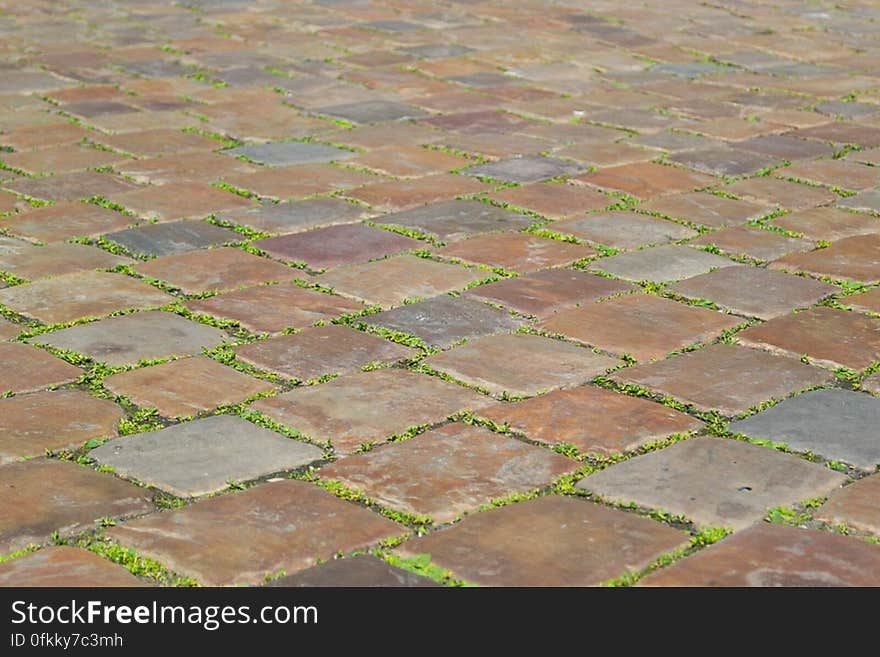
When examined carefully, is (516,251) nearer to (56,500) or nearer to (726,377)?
(726,377)

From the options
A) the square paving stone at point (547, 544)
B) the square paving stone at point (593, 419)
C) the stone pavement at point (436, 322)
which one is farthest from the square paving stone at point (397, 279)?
the square paving stone at point (547, 544)

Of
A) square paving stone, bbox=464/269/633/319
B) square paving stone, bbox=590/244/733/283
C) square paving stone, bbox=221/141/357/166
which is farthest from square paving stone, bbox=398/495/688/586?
square paving stone, bbox=221/141/357/166

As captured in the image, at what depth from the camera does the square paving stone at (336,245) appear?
13.3 ft

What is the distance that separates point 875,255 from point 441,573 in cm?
224

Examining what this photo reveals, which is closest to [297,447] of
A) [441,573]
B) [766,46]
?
[441,573]

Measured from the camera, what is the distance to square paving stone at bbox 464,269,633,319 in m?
3.69

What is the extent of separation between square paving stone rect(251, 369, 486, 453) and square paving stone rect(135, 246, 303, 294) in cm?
74

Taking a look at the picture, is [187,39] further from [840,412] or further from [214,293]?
[840,412]

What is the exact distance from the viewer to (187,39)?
7.16 meters

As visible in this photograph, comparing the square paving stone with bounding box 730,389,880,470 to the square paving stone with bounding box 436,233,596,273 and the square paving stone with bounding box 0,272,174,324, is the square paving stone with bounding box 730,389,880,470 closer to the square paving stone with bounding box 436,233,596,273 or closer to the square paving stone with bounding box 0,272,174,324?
the square paving stone with bounding box 436,233,596,273

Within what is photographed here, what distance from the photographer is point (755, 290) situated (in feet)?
12.5

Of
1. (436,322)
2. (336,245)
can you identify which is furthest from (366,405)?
(336,245)

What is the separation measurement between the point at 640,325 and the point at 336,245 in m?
1.06

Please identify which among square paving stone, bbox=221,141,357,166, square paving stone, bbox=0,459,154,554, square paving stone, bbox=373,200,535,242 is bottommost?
square paving stone, bbox=0,459,154,554
